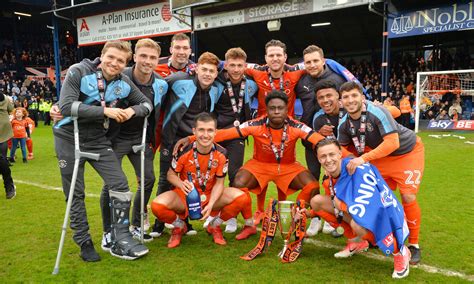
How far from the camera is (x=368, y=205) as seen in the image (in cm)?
373

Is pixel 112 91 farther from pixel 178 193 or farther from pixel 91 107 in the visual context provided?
pixel 178 193

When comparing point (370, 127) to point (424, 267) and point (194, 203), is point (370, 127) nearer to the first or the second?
point (424, 267)

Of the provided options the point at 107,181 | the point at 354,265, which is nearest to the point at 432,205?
the point at 354,265

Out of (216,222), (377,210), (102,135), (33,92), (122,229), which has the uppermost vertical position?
(33,92)

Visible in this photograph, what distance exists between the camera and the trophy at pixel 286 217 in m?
4.07

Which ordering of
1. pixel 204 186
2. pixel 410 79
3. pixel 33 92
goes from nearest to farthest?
pixel 204 186, pixel 410 79, pixel 33 92

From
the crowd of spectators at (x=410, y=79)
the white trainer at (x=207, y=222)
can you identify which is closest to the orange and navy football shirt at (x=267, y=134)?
the white trainer at (x=207, y=222)

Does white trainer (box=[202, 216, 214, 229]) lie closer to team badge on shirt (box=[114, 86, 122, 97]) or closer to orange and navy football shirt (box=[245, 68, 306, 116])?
orange and navy football shirt (box=[245, 68, 306, 116])

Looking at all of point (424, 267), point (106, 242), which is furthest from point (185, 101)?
point (424, 267)

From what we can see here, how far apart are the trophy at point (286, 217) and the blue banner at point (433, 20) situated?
46.7ft

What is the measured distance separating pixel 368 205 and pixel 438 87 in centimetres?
1625

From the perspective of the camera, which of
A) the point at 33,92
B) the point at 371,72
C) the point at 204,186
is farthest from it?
the point at 33,92

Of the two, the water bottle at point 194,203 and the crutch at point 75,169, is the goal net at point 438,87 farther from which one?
the crutch at point 75,169

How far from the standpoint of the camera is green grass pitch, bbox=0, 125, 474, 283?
3.75 meters
